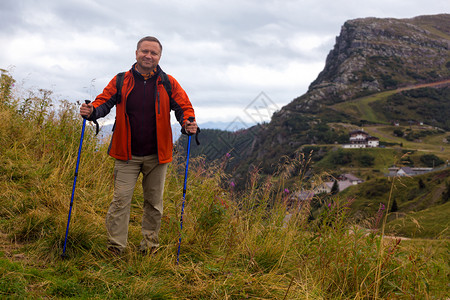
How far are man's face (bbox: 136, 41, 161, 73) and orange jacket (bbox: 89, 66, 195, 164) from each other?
162mm

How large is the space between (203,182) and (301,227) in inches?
70.8

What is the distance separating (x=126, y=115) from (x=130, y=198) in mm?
945

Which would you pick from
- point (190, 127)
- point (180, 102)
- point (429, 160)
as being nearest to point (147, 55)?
point (180, 102)

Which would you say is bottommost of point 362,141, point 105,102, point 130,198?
point 130,198

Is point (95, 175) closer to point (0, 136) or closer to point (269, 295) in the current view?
point (0, 136)

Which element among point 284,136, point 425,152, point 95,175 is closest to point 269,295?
point 95,175

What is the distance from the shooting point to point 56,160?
5898 millimetres

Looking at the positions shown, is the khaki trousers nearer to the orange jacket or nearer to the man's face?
the orange jacket

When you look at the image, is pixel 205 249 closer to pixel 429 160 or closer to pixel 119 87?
pixel 119 87

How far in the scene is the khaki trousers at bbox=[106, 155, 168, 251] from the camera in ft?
12.3

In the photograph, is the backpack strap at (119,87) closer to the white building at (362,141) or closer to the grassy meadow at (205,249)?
the grassy meadow at (205,249)

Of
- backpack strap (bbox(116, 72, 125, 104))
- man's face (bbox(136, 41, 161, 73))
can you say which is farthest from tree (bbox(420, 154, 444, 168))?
backpack strap (bbox(116, 72, 125, 104))

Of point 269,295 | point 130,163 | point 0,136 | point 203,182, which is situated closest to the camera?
point 269,295

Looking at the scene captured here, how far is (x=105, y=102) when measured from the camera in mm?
3844
